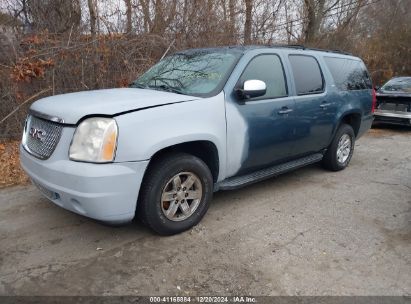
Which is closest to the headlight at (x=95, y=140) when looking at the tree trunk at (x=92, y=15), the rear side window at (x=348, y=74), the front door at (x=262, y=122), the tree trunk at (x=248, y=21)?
the front door at (x=262, y=122)

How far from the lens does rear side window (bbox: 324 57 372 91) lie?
5.59 metres

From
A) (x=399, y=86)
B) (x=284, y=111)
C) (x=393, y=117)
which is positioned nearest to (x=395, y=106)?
(x=393, y=117)

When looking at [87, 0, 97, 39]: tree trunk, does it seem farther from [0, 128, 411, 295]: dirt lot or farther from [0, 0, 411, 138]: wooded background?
[0, 128, 411, 295]: dirt lot

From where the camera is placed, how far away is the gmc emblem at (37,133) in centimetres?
346

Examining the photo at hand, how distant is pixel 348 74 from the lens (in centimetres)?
594

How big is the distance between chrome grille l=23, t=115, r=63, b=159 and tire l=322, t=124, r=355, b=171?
400 cm

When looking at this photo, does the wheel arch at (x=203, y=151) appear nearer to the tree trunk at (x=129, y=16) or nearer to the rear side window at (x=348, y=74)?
the rear side window at (x=348, y=74)

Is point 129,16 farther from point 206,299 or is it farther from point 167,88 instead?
point 206,299

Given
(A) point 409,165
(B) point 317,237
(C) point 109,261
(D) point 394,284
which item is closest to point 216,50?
(B) point 317,237

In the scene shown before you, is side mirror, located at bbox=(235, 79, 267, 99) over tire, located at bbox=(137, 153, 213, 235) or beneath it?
over

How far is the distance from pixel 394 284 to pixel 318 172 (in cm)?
305

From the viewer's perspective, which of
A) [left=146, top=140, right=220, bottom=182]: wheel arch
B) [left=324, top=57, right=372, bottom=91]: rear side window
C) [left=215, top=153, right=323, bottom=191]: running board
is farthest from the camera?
[left=324, top=57, right=372, bottom=91]: rear side window

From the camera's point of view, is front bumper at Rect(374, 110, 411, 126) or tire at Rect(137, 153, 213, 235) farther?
front bumper at Rect(374, 110, 411, 126)

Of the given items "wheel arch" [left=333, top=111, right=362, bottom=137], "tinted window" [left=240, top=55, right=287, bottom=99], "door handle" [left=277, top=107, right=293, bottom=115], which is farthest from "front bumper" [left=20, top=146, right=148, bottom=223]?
"wheel arch" [left=333, top=111, right=362, bottom=137]
